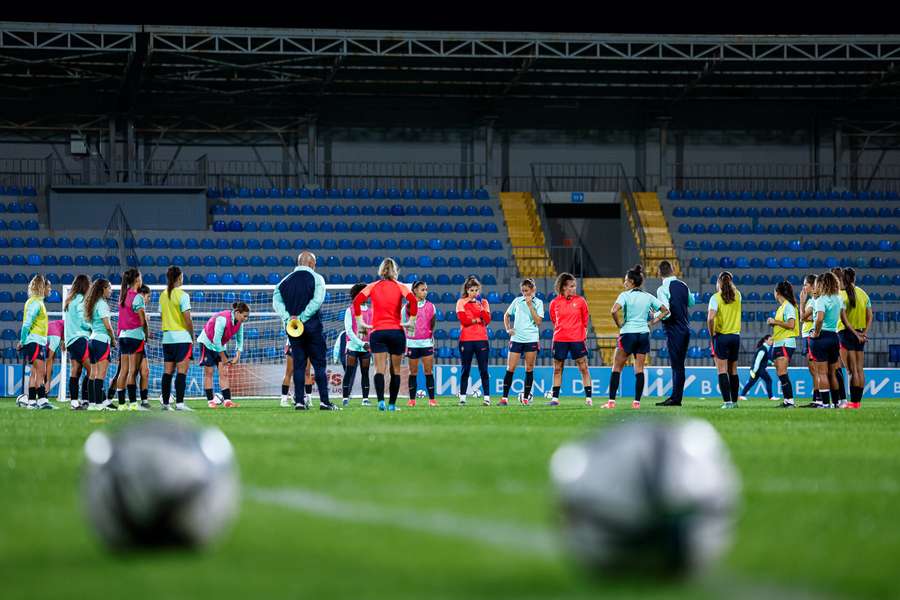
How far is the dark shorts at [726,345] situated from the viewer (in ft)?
62.1

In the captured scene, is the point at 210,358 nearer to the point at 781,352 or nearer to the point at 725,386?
the point at 725,386

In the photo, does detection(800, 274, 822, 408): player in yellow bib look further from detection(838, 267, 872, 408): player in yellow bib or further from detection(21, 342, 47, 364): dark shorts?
detection(21, 342, 47, 364): dark shorts

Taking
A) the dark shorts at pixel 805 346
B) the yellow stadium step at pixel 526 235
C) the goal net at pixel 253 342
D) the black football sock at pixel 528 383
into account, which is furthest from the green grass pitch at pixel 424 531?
the yellow stadium step at pixel 526 235

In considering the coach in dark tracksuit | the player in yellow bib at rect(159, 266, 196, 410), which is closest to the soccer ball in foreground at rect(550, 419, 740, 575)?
the player in yellow bib at rect(159, 266, 196, 410)

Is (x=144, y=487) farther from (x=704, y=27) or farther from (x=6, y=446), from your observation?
(x=704, y=27)

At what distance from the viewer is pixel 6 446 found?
33.1 ft

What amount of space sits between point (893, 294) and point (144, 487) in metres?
34.4

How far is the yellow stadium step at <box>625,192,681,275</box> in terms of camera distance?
37.5 m

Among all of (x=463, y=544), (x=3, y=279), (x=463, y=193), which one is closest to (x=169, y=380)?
(x=463, y=544)

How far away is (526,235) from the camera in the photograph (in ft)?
128

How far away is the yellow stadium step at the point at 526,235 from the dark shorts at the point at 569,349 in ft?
51.6

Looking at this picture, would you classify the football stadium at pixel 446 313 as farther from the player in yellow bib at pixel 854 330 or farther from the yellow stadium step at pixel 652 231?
the yellow stadium step at pixel 652 231

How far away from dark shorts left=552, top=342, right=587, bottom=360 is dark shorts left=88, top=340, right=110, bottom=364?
7050mm

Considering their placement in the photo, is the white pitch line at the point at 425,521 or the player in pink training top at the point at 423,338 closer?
the white pitch line at the point at 425,521
